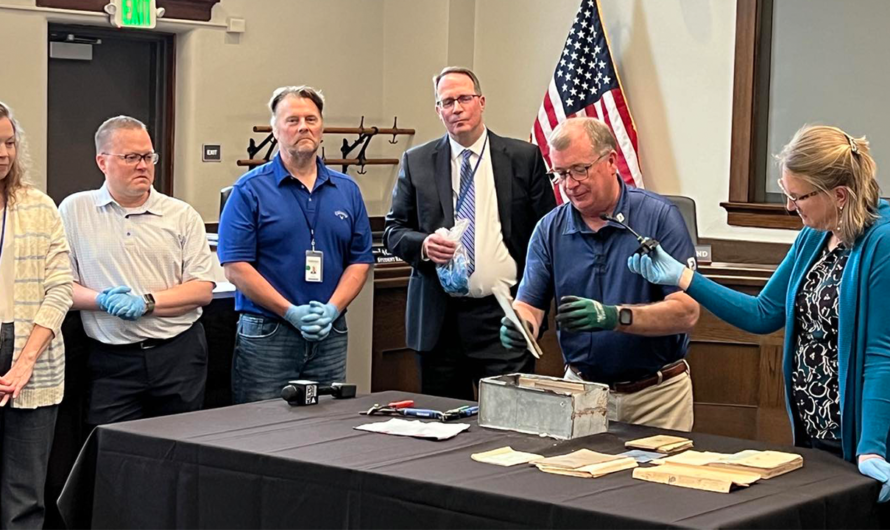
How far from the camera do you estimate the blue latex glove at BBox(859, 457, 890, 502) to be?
2.44 metres

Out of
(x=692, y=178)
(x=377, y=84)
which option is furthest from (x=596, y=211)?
(x=377, y=84)

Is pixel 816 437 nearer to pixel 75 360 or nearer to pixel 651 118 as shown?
pixel 75 360

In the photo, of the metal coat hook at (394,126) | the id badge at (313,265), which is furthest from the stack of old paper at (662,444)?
the metal coat hook at (394,126)

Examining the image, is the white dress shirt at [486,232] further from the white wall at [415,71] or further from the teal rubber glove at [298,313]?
the white wall at [415,71]

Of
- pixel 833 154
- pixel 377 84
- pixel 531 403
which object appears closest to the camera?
pixel 833 154

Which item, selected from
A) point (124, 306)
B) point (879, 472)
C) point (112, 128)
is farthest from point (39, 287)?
point (879, 472)

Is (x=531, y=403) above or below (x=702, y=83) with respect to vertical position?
below

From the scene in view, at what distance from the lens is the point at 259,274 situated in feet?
12.1

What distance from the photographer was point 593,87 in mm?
7270

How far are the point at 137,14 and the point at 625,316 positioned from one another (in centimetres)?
490

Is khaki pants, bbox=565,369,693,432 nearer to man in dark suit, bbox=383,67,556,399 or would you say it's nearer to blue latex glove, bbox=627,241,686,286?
blue latex glove, bbox=627,241,686,286

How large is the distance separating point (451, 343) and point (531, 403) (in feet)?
3.70

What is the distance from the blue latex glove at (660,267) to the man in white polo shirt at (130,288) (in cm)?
140

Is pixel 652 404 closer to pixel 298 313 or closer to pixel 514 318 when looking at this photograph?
pixel 514 318
